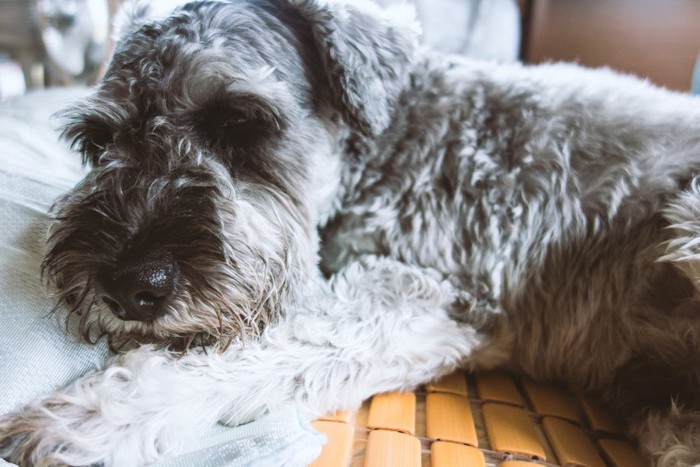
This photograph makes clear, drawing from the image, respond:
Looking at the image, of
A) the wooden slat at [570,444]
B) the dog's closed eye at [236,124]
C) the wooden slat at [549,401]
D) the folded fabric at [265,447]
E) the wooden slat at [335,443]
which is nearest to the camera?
the folded fabric at [265,447]

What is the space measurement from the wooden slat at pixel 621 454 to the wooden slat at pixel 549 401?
0.11 m

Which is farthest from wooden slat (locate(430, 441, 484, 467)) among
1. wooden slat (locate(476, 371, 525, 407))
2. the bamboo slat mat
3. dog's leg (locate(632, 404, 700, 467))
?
dog's leg (locate(632, 404, 700, 467))

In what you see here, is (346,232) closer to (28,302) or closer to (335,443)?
(335,443)

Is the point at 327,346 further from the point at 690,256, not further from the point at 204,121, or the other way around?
the point at 690,256

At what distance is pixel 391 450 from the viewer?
4.21 ft

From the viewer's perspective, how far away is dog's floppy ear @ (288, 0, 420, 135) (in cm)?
162

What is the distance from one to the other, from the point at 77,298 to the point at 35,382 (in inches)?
7.8

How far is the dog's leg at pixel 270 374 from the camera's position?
1.15 m

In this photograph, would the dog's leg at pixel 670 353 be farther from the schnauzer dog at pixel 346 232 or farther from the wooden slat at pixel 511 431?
the wooden slat at pixel 511 431

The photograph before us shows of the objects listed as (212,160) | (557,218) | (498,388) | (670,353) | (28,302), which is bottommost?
(498,388)

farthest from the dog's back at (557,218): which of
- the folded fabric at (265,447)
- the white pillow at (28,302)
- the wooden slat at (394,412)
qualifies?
the white pillow at (28,302)

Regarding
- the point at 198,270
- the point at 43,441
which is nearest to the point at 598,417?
the point at 198,270

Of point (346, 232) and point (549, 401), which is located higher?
point (346, 232)

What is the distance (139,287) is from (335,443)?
0.56 meters
